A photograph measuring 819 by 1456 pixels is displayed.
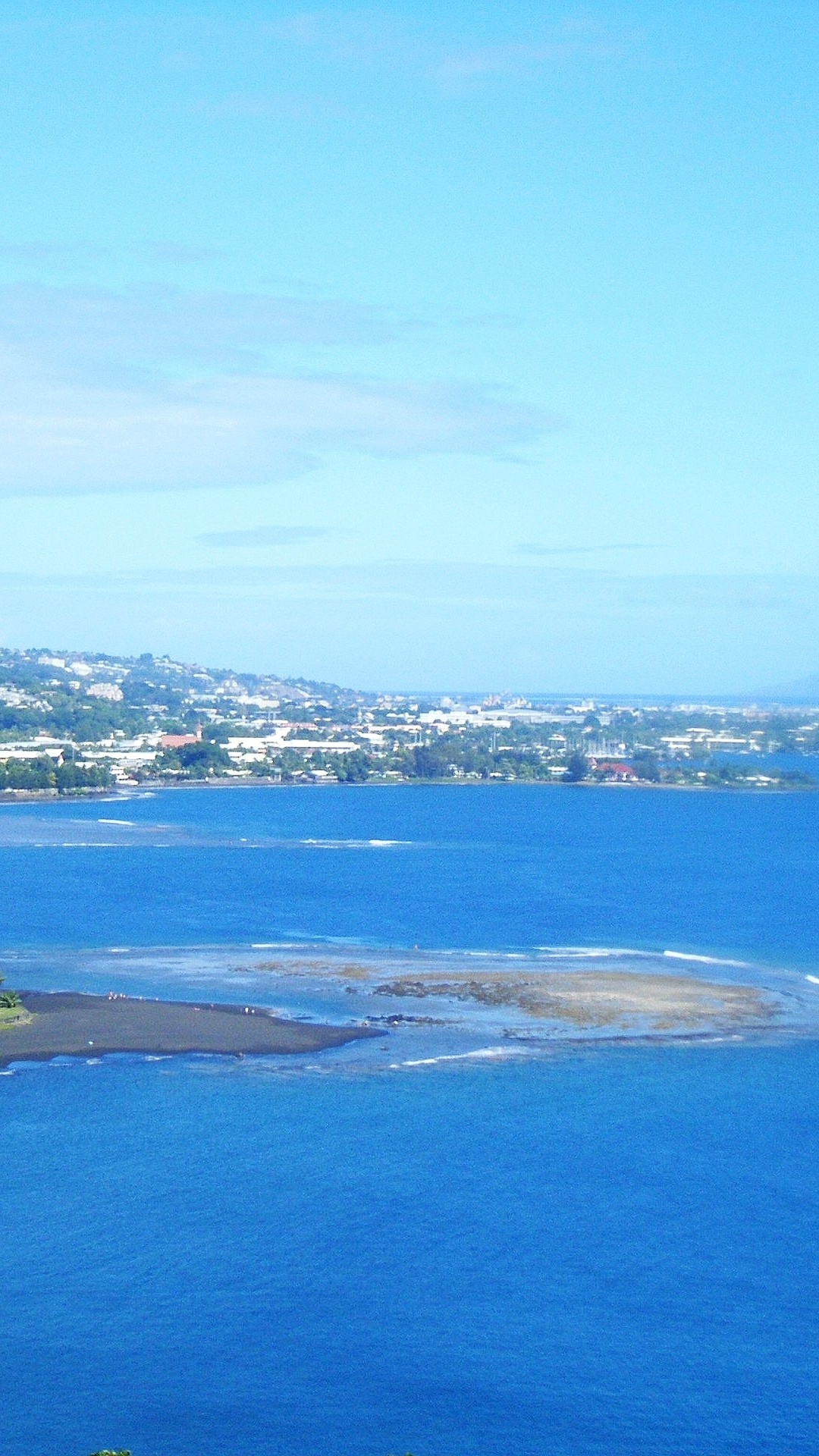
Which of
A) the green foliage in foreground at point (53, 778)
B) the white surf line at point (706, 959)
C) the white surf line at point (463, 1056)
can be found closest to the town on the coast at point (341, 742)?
the green foliage in foreground at point (53, 778)

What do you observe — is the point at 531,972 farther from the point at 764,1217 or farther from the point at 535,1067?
the point at 764,1217

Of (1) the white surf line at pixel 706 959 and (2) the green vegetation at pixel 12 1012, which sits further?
(1) the white surf line at pixel 706 959

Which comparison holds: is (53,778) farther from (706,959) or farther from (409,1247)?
(409,1247)

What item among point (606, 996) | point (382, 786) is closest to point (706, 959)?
point (606, 996)

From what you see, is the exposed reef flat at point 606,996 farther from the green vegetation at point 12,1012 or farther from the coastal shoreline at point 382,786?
the coastal shoreline at point 382,786

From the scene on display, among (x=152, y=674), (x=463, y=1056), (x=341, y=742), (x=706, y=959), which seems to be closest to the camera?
(x=463, y=1056)
